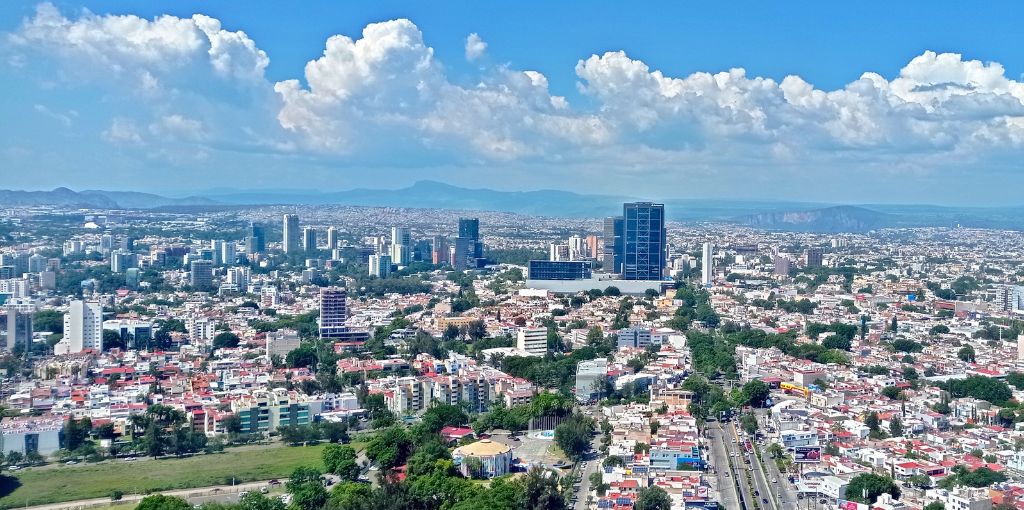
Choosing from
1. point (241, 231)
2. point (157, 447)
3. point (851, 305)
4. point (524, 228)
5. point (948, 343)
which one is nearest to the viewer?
point (157, 447)

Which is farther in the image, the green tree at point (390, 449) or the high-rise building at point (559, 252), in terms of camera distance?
the high-rise building at point (559, 252)

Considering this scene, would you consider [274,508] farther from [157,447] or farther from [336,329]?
[336,329]

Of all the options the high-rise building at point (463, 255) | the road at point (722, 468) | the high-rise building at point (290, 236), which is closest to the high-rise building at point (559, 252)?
the high-rise building at point (463, 255)

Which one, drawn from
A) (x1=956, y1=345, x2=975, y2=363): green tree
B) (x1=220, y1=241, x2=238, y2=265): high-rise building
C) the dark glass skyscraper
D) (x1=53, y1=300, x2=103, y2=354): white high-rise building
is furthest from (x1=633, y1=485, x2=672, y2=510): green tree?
(x1=220, y1=241, x2=238, y2=265): high-rise building

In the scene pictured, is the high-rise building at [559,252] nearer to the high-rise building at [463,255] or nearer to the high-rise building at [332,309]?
the high-rise building at [463,255]

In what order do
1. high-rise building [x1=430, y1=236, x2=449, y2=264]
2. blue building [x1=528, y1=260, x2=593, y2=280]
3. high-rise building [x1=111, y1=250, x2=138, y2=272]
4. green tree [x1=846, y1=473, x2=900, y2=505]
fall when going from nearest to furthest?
1. green tree [x1=846, y1=473, x2=900, y2=505]
2. blue building [x1=528, y1=260, x2=593, y2=280]
3. high-rise building [x1=111, y1=250, x2=138, y2=272]
4. high-rise building [x1=430, y1=236, x2=449, y2=264]

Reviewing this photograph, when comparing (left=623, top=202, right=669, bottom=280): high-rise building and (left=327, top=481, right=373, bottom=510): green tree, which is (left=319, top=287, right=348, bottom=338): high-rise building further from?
(left=623, top=202, right=669, bottom=280): high-rise building

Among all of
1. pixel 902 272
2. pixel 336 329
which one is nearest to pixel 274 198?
pixel 902 272
